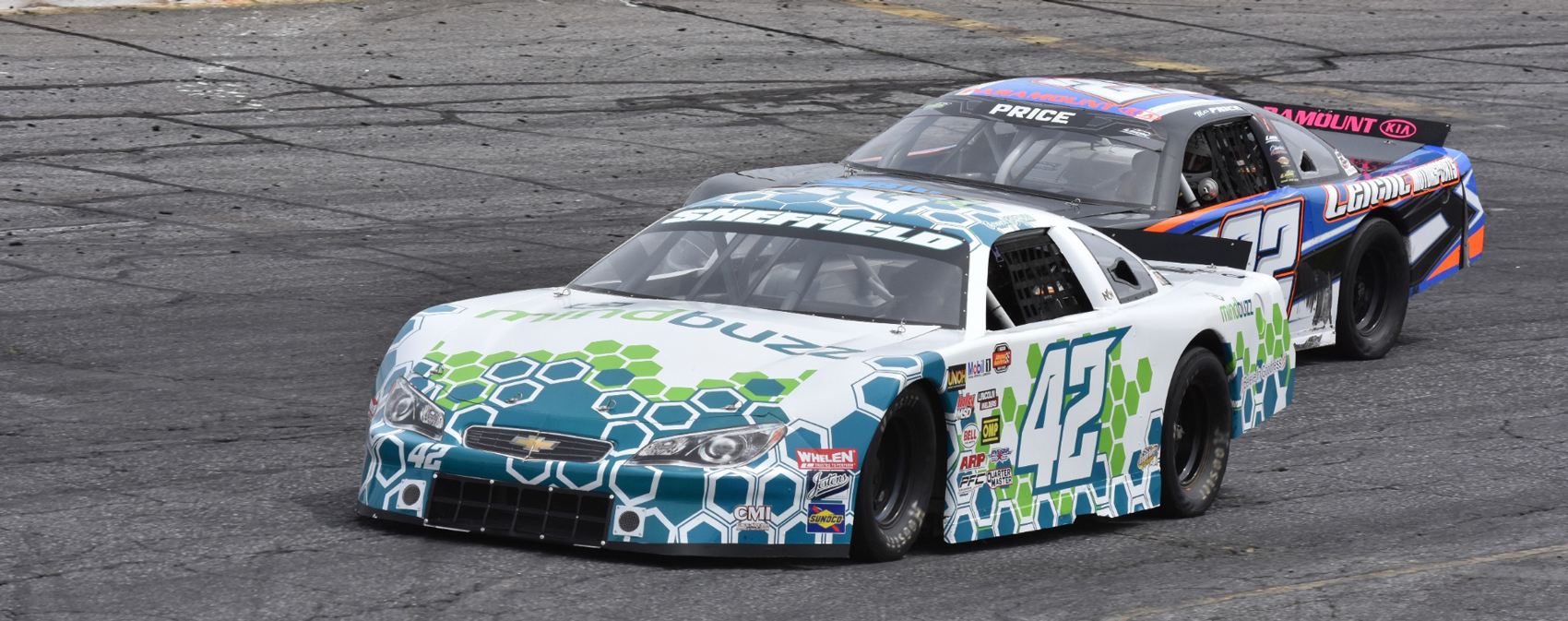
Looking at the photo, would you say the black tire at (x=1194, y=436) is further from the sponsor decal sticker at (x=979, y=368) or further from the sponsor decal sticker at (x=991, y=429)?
the sponsor decal sticker at (x=979, y=368)

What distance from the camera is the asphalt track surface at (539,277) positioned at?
627 cm

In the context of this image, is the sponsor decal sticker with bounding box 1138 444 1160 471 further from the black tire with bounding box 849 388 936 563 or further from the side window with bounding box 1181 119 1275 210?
the side window with bounding box 1181 119 1275 210

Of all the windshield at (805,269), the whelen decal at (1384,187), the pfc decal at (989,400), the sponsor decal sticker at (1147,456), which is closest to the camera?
the pfc decal at (989,400)

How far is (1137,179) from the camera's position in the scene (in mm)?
10547

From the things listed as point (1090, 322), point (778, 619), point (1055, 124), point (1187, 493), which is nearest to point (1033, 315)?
point (1090, 322)

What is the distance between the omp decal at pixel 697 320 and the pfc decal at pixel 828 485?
1.36 feet

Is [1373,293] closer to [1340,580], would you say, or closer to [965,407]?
[1340,580]

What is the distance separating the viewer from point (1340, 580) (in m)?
6.84

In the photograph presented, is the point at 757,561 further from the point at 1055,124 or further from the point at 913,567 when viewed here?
the point at 1055,124

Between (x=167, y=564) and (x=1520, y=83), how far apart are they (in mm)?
19879

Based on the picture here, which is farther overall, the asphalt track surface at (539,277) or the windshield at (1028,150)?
→ the windshield at (1028,150)

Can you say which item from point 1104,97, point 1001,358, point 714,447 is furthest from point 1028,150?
point 714,447

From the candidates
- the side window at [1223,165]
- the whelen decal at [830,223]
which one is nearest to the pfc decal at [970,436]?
the whelen decal at [830,223]

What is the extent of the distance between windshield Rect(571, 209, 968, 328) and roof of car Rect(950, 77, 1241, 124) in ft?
12.9
